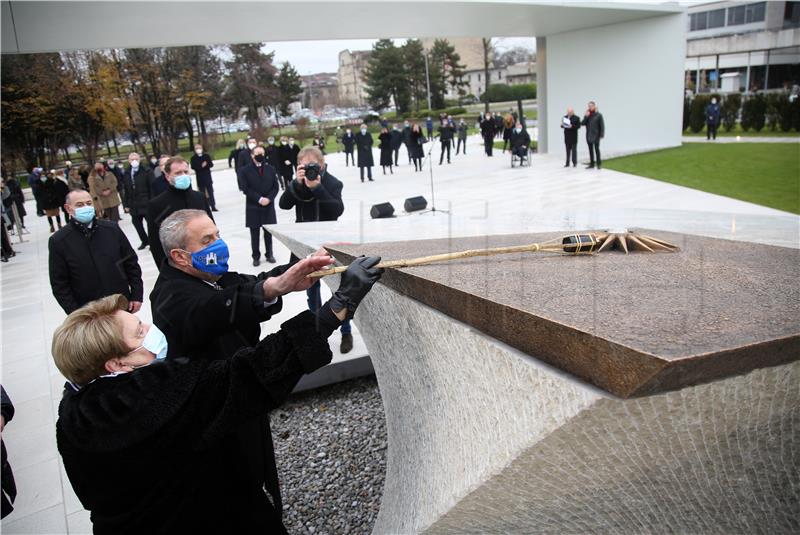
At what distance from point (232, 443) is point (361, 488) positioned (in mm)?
1698

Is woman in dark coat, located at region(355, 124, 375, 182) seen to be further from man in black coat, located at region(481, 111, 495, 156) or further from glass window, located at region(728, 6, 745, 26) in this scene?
glass window, located at region(728, 6, 745, 26)

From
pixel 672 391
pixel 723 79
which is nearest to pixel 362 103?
pixel 723 79

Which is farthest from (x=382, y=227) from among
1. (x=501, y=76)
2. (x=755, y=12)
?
(x=501, y=76)

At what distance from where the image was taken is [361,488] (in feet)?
11.2

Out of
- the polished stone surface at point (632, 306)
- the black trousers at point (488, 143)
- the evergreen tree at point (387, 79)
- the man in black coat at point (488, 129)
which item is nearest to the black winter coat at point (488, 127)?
the man in black coat at point (488, 129)

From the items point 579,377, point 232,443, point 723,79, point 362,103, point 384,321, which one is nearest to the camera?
point 579,377

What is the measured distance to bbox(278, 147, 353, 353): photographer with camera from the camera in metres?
5.10

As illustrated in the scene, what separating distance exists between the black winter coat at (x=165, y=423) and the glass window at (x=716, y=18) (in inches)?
2267

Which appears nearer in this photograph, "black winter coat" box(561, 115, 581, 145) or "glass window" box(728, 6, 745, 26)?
"black winter coat" box(561, 115, 581, 145)

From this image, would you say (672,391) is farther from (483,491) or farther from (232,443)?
(232,443)

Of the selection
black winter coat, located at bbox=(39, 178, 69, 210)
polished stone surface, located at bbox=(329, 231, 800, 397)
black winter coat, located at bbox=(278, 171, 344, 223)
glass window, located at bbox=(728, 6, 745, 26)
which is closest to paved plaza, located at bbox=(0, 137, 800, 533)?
black winter coat, located at bbox=(278, 171, 344, 223)

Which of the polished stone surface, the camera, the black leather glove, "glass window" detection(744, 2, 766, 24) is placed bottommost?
the polished stone surface

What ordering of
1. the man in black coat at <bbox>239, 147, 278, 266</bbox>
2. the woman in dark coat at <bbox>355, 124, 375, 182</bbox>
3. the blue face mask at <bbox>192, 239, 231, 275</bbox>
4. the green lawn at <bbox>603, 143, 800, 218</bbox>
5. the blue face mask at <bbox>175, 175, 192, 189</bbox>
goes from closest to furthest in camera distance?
the blue face mask at <bbox>192, 239, 231, 275</bbox> < the blue face mask at <bbox>175, 175, 192, 189</bbox> < the man in black coat at <bbox>239, 147, 278, 266</bbox> < the green lawn at <bbox>603, 143, 800, 218</bbox> < the woman in dark coat at <bbox>355, 124, 375, 182</bbox>

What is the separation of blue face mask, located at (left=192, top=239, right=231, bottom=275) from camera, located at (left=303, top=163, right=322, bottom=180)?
2.82m
